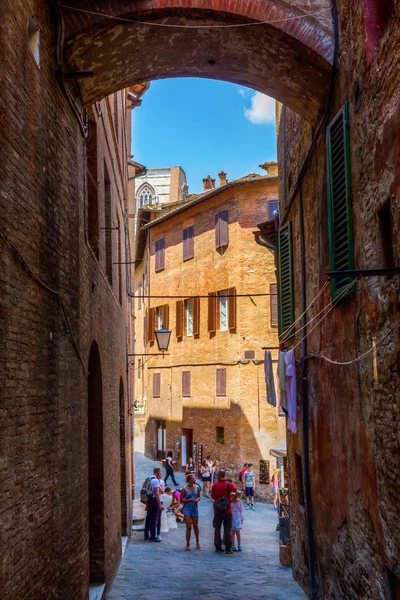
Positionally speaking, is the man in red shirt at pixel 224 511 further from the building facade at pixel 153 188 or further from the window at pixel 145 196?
the window at pixel 145 196

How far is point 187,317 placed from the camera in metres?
28.1

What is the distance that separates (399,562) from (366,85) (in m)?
4.26

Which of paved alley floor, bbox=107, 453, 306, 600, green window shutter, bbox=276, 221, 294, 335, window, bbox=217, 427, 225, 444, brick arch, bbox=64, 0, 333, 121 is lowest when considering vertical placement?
paved alley floor, bbox=107, 453, 306, 600

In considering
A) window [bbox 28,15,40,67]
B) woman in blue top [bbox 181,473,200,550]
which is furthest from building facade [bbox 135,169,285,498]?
window [bbox 28,15,40,67]

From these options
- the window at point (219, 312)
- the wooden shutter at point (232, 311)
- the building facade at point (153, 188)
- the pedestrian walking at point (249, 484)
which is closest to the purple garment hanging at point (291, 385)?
the pedestrian walking at point (249, 484)

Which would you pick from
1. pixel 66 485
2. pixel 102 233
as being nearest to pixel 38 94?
pixel 66 485

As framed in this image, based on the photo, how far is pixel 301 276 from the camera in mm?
10391

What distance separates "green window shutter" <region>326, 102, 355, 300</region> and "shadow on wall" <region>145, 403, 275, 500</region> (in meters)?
17.0

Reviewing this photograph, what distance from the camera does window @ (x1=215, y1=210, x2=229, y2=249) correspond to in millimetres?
25609

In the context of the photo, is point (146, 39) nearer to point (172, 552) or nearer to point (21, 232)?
point (21, 232)

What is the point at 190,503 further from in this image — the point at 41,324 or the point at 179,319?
the point at 179,319

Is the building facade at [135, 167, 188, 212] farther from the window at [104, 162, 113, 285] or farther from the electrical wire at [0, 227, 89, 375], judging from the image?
the electrical wire at [0, 227, 89, 375]

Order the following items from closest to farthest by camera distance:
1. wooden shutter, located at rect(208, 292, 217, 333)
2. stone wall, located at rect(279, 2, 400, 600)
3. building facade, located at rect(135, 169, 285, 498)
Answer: stone wall, located at rect(279, 2, 400, 600) < building facade, located at rect(135, 169, 285, 498) < wooden shutter, located at rect(208, 292, 217, 333)


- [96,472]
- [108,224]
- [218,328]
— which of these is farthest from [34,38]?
[218,328]
